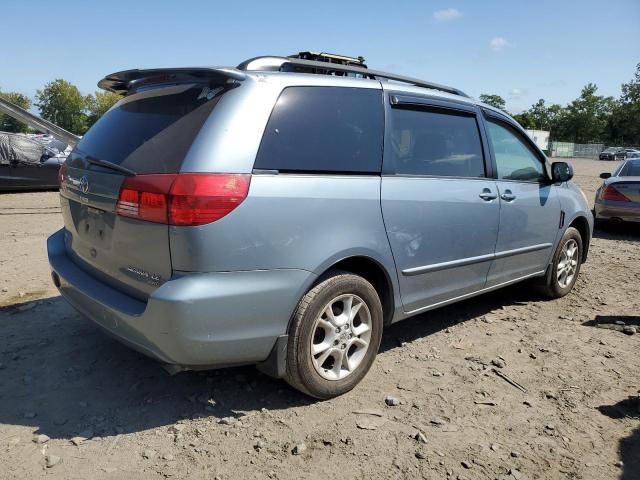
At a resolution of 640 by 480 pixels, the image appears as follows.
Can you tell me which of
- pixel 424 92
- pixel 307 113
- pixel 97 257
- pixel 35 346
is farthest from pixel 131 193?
pixel 424 92

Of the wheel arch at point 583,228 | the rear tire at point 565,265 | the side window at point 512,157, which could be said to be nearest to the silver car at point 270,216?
the side window at point 512,157

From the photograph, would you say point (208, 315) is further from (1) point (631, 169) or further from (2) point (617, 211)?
(1) point (631, 169)

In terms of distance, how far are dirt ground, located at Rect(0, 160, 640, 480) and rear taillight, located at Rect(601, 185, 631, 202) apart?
5581 mm

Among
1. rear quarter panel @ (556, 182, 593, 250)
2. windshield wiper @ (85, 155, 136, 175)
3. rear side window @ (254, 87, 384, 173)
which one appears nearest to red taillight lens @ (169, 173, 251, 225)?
rear side window @ (254, 87, 384, 173)

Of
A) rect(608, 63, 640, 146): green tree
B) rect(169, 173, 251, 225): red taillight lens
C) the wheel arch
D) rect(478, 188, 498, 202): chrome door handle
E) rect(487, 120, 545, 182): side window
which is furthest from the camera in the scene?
rect(608, 63, 640, 146): green tree

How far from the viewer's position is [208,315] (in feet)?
8.24

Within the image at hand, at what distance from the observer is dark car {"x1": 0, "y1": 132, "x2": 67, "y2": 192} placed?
1157 centimetres

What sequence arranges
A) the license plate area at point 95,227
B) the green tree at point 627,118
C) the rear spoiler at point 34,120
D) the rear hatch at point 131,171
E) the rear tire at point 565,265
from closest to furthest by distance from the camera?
the rear hatch at point 131,171 → the license plate area at point 95,227 → the rear tire at point 565,265 → the rear spoiler at point 34,120 → the green tree at point 627,118

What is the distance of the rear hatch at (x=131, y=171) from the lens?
2582 mm

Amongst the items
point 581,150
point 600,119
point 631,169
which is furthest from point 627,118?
point 631,169

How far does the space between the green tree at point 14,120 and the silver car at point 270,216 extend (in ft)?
233

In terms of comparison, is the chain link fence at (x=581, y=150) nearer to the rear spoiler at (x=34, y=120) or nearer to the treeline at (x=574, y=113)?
the treeline at (x=574, y=113)

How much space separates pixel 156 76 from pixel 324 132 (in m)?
1.06

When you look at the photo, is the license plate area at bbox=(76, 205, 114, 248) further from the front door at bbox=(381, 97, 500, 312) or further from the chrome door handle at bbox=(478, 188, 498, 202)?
the chrome door handle at bbox=(478, 188, 498, 202)
